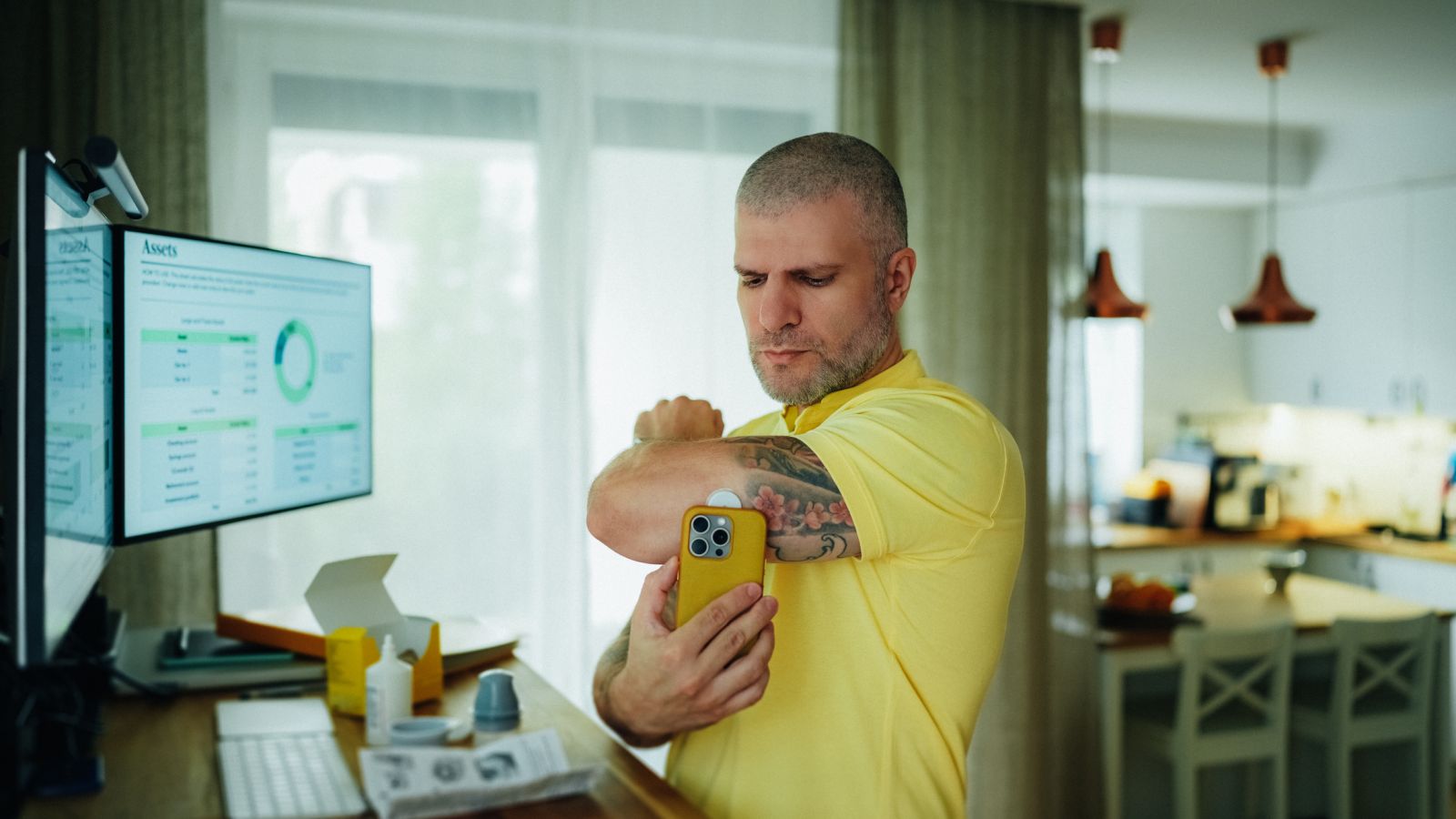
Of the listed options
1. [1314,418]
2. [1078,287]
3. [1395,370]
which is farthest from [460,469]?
[1314,418]

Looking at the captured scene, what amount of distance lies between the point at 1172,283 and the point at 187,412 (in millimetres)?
4978

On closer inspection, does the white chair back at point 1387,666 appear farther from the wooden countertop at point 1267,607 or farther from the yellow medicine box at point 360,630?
the yellow medicine box at point 360,630

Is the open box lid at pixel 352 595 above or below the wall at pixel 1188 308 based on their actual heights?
below

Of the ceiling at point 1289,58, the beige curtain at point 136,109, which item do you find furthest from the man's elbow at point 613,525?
the ceiling at point 1289,58

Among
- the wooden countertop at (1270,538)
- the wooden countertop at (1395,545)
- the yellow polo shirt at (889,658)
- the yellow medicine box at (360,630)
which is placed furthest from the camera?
the wooden countertop at (1270,538)

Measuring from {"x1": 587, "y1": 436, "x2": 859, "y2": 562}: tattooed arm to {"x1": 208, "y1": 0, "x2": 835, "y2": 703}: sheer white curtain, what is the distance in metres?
1.91

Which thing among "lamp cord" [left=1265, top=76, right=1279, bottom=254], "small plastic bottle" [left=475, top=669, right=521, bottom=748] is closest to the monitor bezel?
"small plastic bottle" [left=475, top=669, right=521, bottom=748]

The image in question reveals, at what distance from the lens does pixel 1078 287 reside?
11.3 feet

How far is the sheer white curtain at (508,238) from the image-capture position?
112 inches

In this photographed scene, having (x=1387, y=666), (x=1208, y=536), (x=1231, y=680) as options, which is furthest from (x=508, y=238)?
(x=1208, y=536)

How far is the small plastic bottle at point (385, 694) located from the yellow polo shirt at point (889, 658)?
0.37 meters

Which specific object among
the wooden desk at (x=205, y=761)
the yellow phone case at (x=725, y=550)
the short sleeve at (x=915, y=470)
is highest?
the short sleeve at (x=915, y=470)

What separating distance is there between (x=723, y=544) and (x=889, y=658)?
262mm

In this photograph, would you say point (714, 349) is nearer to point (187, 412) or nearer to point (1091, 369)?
point (187, 412)
